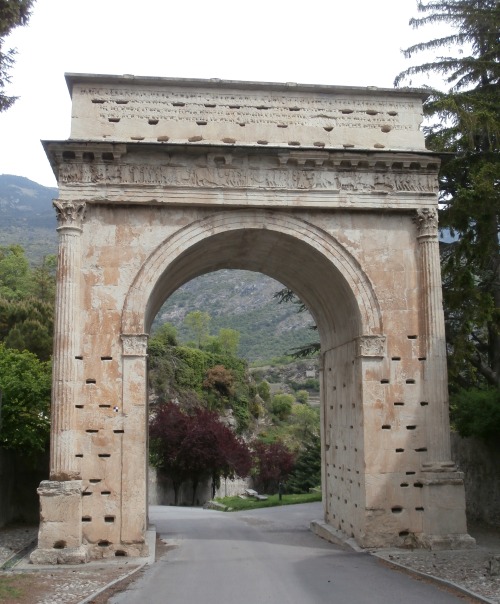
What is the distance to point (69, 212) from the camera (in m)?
15.0

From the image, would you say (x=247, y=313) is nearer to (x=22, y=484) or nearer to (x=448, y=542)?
(x=22, y=484)

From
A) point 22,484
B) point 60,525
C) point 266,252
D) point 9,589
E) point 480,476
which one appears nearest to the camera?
point 9,589

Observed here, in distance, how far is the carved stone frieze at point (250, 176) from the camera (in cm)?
1528

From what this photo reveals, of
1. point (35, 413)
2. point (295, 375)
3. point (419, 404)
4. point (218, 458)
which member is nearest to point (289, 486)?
point (218, 458)

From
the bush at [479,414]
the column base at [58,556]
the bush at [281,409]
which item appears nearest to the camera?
the column base at [58,556]

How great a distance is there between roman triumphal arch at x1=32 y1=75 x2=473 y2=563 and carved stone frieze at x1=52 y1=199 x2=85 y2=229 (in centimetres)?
3

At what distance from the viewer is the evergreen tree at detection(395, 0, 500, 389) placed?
1864 cm

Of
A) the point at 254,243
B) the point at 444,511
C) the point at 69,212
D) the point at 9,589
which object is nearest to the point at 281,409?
the point at 254,243

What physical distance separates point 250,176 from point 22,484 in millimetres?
11038

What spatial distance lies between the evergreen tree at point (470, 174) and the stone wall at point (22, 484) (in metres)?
11.7

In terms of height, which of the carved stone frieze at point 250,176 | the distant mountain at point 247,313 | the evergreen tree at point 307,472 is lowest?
the evergreen tree at point 307,472

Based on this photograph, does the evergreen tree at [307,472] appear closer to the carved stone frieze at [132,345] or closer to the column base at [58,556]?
the carved stone frieze at [132,345]

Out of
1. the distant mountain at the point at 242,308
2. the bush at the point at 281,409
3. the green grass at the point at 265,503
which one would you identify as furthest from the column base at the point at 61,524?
the distant mountain at the point at 242,308

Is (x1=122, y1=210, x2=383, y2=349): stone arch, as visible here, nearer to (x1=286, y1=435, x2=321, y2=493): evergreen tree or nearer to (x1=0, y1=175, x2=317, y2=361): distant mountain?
(x1=286, y1=435, x2=321, y2=493): evergreen tree
